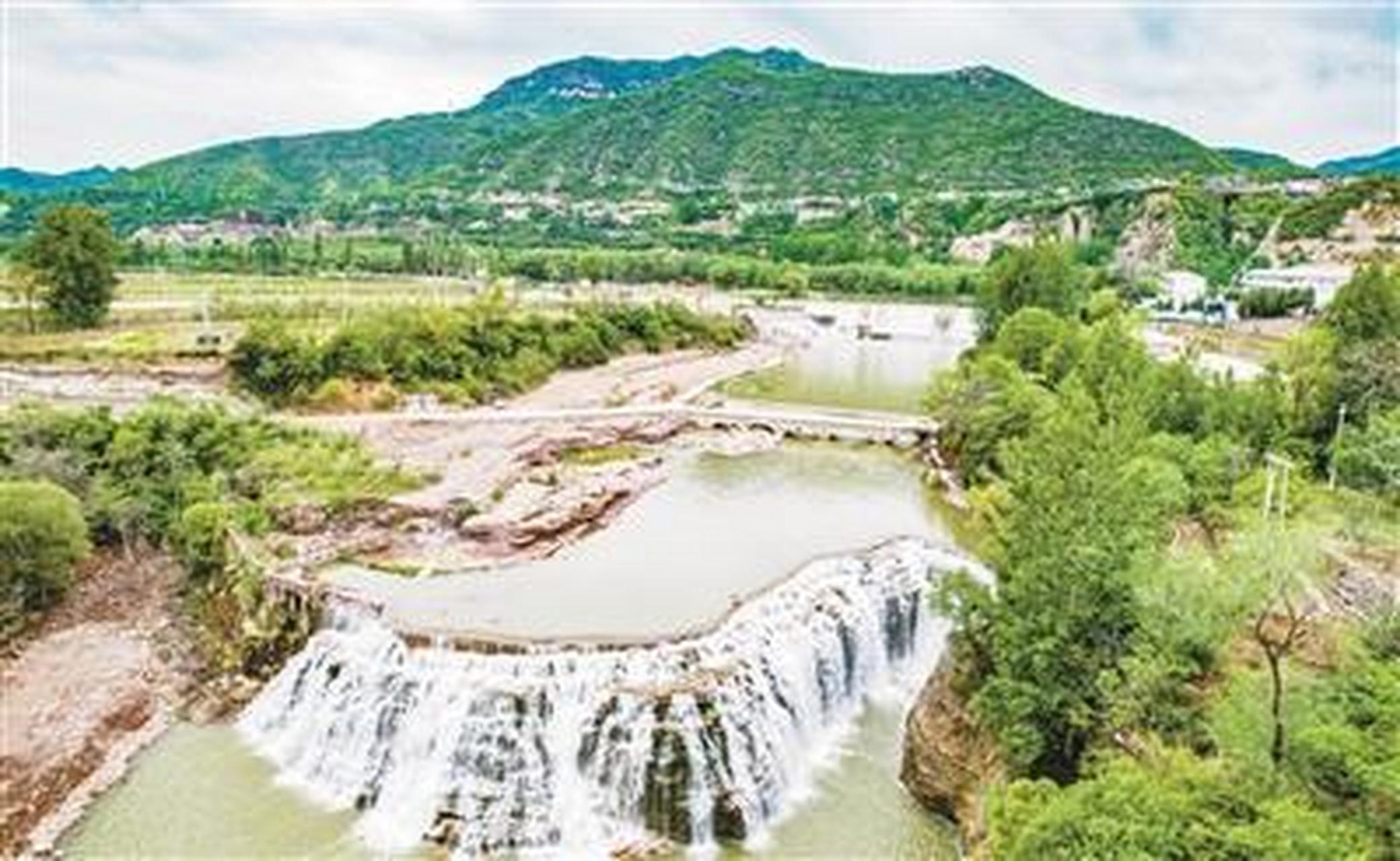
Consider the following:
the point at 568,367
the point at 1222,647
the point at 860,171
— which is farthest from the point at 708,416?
the point at 860,171

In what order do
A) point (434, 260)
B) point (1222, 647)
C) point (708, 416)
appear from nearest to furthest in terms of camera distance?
point (1222, 647) < point (708, 416) < point (434, 260)

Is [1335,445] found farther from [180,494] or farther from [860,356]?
[860,356]

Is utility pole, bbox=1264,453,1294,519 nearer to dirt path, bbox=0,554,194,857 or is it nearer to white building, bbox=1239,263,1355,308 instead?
dirt path, bbox=0,554,194,857

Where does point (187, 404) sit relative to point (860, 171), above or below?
below

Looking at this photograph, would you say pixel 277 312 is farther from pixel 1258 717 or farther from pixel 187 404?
pixel 1258 717

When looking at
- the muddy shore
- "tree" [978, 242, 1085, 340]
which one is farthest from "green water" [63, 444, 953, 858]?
"tree" [978, 242, 1085, 340]

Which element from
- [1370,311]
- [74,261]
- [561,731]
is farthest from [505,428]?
[74,261]
